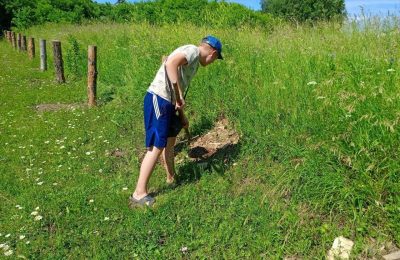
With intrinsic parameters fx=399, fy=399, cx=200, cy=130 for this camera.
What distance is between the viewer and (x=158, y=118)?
4355 mm

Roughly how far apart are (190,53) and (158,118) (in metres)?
0.78

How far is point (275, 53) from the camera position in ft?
19.7

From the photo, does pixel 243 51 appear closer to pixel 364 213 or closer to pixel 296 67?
pixel 296 67

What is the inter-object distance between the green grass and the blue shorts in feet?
2.25

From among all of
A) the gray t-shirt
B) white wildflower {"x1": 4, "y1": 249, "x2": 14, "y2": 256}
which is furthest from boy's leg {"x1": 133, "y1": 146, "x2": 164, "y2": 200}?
white wildflower {"x1": 4, "y1": 249, "x2": 14, "y2": 256}

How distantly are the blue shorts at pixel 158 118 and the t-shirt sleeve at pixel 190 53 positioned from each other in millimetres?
519

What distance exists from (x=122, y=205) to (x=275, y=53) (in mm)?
3216

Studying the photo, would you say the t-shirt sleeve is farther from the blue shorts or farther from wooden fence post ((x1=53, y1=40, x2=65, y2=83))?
wooden fence post ((x1=53, y1=40, x2=65, y2=83))

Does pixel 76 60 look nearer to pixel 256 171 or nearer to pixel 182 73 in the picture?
pixel 182 73

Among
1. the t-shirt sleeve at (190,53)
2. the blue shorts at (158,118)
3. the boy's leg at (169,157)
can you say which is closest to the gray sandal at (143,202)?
the boy's leg at (169,157)

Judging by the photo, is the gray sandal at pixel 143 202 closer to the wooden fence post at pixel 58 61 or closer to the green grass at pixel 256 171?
the green grass at pixel 256 171

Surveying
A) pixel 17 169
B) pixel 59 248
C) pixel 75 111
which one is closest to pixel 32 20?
pixel 75 111

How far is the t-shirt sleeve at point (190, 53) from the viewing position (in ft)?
13.8

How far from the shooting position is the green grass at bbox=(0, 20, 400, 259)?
3.53m
